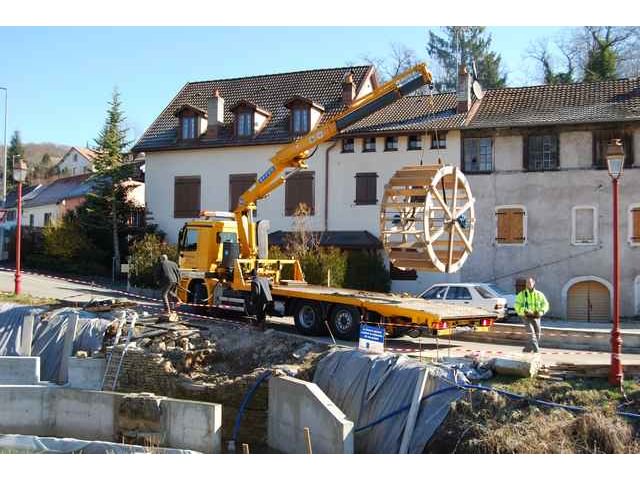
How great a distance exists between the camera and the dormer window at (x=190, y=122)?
33.4m

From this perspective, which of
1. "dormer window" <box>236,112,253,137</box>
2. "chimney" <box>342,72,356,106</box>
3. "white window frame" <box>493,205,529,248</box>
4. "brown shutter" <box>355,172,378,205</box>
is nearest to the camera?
"white window frame" <box>493,205,529,248</box>

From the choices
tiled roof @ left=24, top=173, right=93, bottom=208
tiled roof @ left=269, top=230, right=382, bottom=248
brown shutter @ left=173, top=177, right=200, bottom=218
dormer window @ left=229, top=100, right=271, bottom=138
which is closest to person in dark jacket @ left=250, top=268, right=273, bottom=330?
tiled roof @ left=269, top=230, right=382, bottom=248

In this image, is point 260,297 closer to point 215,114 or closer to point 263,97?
point 215,114

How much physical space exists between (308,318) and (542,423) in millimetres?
7679

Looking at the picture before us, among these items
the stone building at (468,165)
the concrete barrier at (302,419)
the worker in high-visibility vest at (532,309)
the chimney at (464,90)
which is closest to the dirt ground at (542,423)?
the concrete barrier at (302,419)

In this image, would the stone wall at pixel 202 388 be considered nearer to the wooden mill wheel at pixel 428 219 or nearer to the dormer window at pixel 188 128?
the wooden mill wheel at pixel 428 219

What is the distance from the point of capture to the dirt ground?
10.8m

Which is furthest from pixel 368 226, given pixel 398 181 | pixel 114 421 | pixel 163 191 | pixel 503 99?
pixel 114 421

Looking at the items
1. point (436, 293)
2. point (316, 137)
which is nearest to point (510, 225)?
point (436, 293)

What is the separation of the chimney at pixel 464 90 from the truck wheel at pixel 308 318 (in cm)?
1461

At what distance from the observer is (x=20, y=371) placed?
17312mm

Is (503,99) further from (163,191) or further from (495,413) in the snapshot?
(495,413)

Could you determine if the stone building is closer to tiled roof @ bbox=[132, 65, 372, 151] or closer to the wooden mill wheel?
tiled roof @ bbox=[132, 65, 372, 151]

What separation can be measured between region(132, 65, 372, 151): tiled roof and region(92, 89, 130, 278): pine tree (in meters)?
0.99
